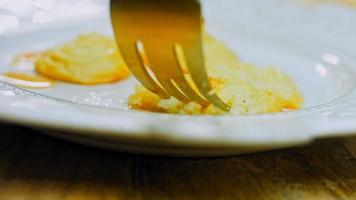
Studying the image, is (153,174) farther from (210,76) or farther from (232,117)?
(210,76)

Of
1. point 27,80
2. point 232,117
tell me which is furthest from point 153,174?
point 27,80

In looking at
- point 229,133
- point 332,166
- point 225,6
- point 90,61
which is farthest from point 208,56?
point 229,133

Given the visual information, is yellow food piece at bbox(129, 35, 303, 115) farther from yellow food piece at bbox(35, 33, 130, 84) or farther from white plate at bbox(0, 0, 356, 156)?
yellow food piece at bbox(35, 33, 130, 84)

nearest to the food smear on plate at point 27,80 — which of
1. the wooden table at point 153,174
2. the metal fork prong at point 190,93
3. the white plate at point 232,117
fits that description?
the white plate at point 232,117

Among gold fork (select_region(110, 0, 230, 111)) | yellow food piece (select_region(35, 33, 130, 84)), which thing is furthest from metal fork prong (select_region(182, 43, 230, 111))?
yellow food piece (select_region(35, 33, 130, 84))

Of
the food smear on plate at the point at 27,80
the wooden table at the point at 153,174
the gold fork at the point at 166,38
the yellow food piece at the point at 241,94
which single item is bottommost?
the wooden table at the point at 153,174

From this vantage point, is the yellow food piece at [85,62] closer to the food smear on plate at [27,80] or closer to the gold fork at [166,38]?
the food smear on plate at [27,80]
